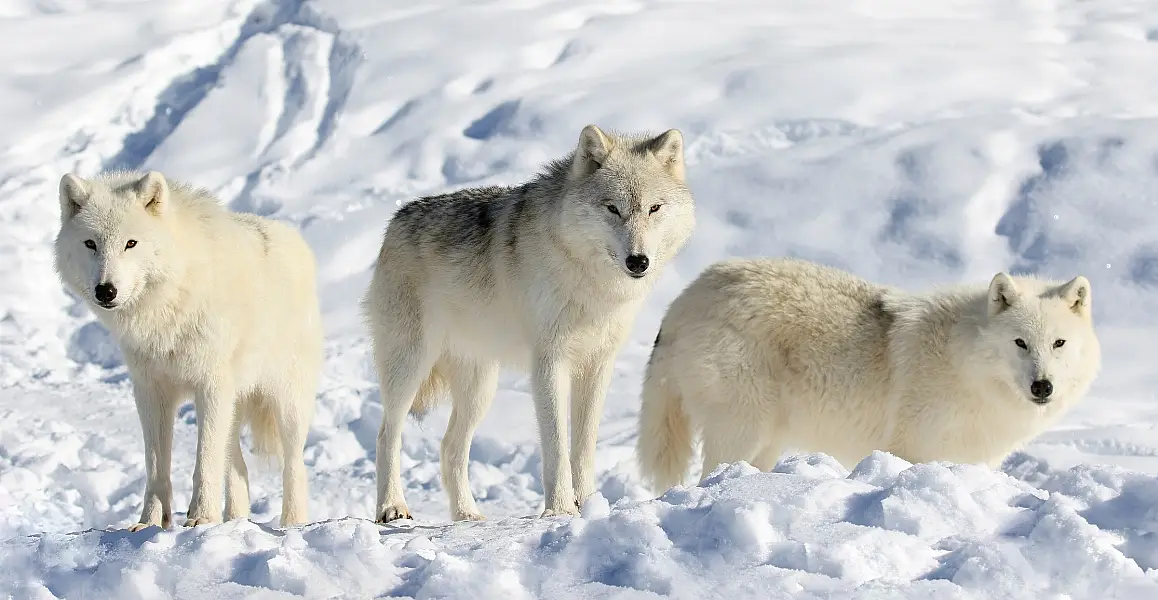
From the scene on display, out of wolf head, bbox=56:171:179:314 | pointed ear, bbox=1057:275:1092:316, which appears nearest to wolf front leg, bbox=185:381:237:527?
wolf head, bbox=56:171:179:314

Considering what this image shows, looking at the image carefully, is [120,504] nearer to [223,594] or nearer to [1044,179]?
[223,594]

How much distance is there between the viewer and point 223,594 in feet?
12.0

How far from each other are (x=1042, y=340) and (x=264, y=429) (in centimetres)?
434

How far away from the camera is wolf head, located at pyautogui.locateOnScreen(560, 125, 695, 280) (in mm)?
5367

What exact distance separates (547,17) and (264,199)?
655 centimetres

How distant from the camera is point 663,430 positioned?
688cm

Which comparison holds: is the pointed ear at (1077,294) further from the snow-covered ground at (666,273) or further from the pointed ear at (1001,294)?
the snow-covered ground at (666,273)

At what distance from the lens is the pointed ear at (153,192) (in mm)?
5512

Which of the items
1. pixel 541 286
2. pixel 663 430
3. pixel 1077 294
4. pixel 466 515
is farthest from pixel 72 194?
pixel 1077 294

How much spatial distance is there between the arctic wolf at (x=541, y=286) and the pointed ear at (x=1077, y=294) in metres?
2.22

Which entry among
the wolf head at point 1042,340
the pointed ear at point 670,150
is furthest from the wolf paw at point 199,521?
the wolf head at point 1042,340

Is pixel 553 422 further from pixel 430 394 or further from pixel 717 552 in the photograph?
pixel 717 552

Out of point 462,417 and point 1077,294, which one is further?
point 462,417

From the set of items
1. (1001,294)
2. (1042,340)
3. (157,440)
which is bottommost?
(157,440)
